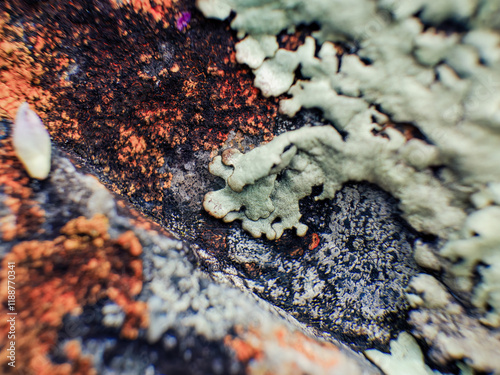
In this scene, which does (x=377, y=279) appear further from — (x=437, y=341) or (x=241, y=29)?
(x=241, y=29)

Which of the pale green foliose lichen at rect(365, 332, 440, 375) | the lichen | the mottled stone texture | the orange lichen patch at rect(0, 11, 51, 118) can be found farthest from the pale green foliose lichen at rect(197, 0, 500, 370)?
the orange lichen patch at rect(0, 11, 51, 118)

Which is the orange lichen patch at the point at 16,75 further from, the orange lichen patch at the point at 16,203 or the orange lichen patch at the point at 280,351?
the orange lichen patch at the point at 280,351

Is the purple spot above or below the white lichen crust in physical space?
above

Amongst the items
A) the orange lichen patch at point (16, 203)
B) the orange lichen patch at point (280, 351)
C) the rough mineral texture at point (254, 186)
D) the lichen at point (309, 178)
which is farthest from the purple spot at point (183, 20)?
the orange lichen patch at point (280, 351)

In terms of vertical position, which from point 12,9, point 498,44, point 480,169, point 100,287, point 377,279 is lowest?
point 100,287

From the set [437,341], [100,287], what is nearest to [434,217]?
[437,341]

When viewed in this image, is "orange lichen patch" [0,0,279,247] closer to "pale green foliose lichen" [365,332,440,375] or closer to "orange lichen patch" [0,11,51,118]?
"orange lichen patch" [0,11,51,118]

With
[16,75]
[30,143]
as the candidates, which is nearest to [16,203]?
[30,143]
